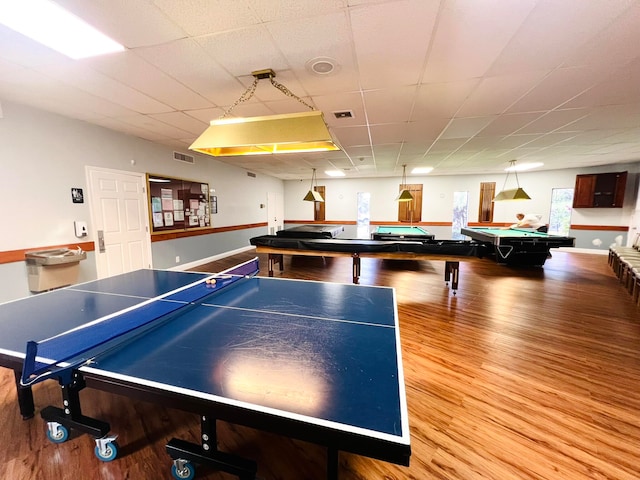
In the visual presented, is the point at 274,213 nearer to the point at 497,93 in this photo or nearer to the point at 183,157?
the point at 183,157

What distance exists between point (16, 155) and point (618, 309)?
815 centimetres

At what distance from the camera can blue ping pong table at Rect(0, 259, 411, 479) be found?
83 centimetres

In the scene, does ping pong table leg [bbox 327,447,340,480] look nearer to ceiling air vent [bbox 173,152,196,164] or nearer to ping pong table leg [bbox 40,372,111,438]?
ping pong table leg [bbox 40,372,111,438]

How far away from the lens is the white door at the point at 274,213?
32.9 ft

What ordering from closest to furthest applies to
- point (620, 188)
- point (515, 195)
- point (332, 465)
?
point (332, 465)
point (515, 195)
point (620, 188)

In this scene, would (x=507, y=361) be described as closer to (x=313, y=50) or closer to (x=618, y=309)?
(x=618, y=309)

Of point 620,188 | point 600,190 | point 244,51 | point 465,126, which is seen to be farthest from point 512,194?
point 244,51

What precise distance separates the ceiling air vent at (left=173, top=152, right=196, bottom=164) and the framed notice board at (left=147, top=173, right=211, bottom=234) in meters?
0.43

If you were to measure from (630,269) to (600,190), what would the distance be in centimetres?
490

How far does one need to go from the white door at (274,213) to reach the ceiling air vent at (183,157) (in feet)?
13.4

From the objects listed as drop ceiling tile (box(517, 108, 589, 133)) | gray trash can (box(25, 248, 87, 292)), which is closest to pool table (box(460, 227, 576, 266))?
drop ceiling tile (box(517, 108, 589, 133))

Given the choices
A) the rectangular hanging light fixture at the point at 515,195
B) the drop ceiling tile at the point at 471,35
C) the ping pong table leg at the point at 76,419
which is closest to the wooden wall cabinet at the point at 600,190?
the rectangular hanging light fixture at the point at 515,195

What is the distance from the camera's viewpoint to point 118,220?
439cm

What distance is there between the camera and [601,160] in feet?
22.2
